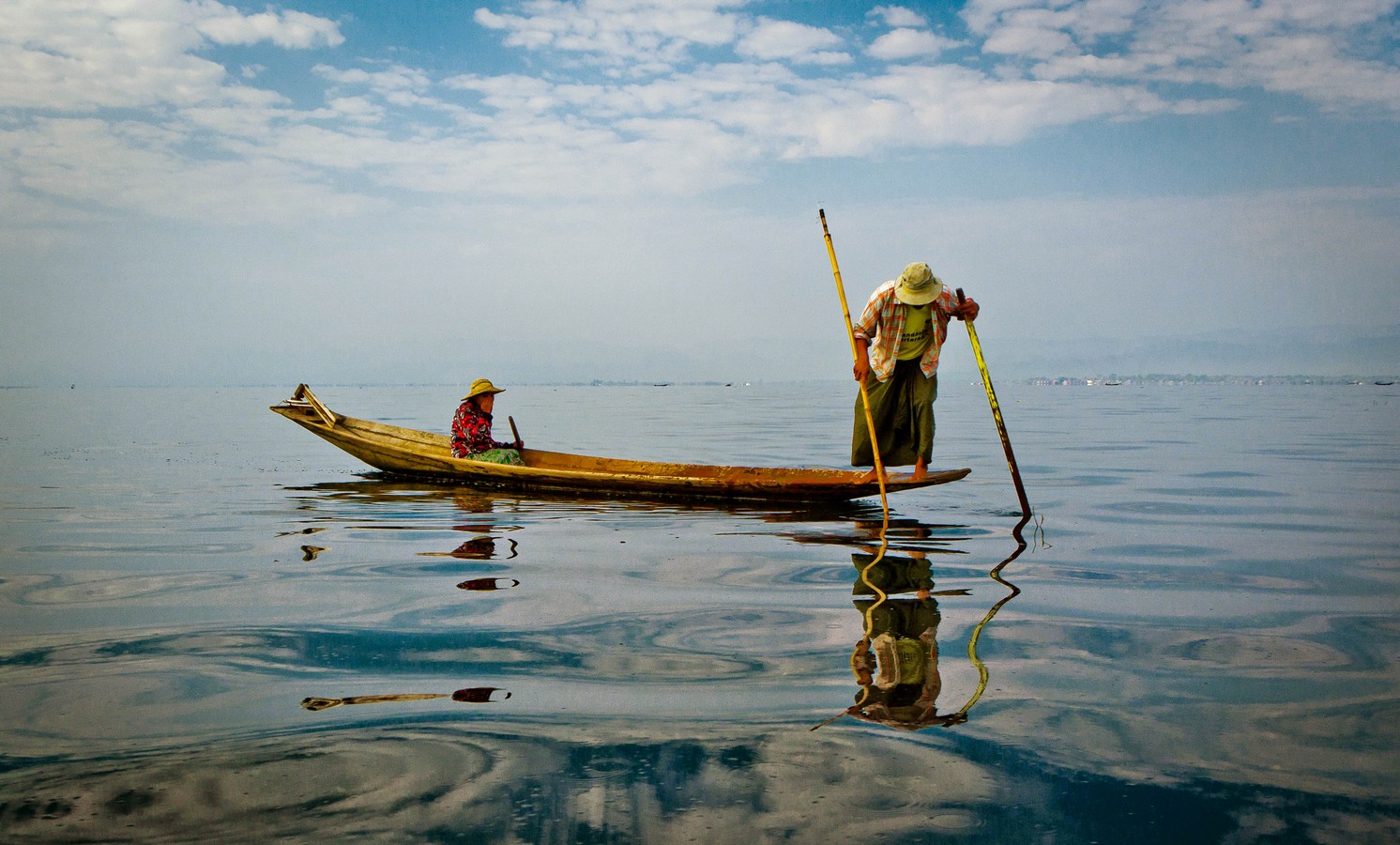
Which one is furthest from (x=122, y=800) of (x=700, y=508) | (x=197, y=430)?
(x=197, y=430)

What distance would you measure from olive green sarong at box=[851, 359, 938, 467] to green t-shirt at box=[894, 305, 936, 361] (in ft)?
0.39

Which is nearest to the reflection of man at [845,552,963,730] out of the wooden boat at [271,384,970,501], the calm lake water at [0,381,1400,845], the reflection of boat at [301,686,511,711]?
the calm lake water at [0,381,1400,845]

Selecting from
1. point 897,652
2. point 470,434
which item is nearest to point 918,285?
point 897,652

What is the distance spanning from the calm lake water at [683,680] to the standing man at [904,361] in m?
0.63

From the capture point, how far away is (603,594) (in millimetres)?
4867

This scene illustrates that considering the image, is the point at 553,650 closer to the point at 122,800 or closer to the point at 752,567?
the point at 122,800

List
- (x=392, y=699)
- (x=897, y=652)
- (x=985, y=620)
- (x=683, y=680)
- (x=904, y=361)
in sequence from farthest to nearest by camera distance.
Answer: (x=904, y=361) → (x=985, y=620) → (x=897, y=652) → (x=683, y=680) → (x=392, y=699)

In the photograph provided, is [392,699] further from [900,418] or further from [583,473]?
[583,473]

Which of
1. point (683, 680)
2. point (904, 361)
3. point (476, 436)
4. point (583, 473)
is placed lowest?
point (683, 680)

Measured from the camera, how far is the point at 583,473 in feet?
29.3

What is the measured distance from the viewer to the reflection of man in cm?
303

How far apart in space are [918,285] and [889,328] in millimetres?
486

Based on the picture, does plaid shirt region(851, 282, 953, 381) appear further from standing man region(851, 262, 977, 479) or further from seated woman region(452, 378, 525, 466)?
seated woman region(452, 378, 525, 466)

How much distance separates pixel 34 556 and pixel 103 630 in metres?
2.45
